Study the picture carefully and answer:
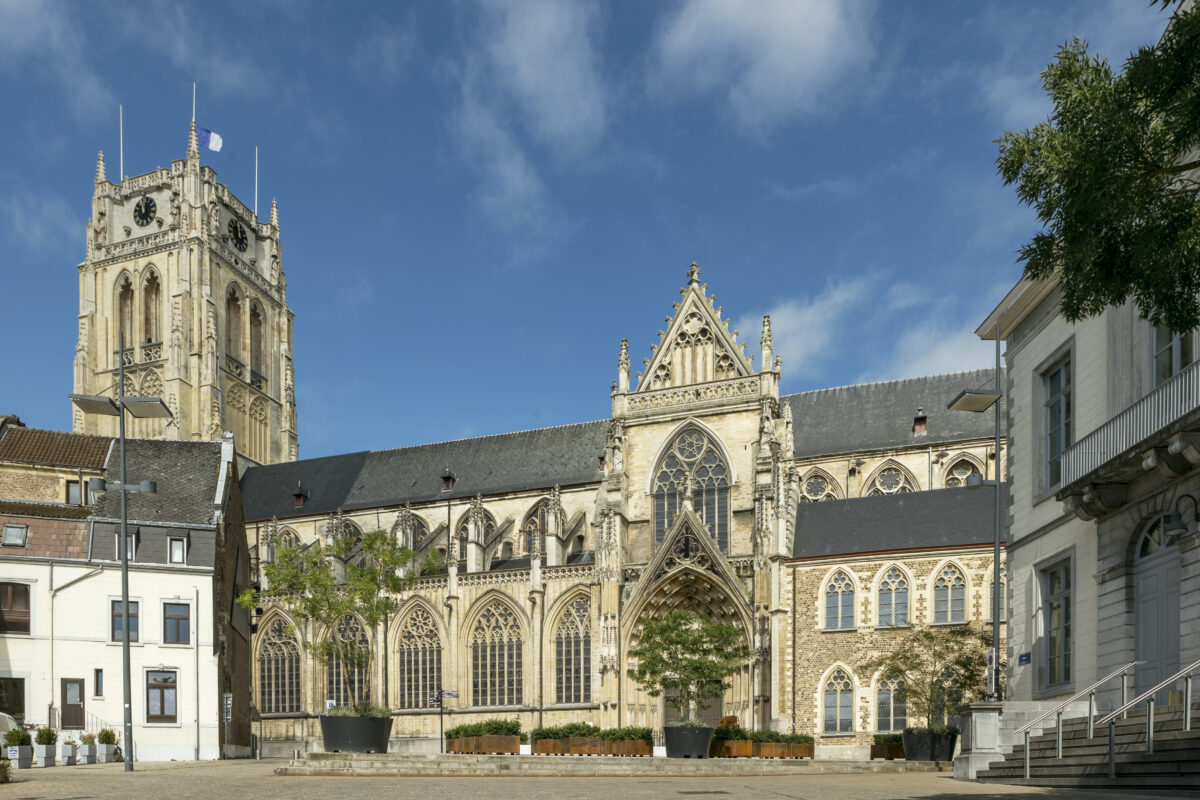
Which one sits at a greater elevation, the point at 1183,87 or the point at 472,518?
the point at 1183,87

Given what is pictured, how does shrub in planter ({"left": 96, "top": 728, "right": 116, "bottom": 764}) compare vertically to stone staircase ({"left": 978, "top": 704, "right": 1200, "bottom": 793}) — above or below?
below

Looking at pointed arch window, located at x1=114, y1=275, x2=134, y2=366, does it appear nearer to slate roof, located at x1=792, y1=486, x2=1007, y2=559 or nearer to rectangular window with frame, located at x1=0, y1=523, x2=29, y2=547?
rectangular window with frame, located at x1=0, y1=523, x2=29, y2=547

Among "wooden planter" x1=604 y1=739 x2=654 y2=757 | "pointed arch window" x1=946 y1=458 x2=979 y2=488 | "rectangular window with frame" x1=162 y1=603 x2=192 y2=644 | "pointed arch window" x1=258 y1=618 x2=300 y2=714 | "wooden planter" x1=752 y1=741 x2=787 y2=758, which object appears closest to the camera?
"wooden planter" x1=752 y1=741 x2=787 y2=758

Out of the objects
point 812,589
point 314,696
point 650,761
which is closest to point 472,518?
point 314,696

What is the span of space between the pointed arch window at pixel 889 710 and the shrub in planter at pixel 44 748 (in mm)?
20810

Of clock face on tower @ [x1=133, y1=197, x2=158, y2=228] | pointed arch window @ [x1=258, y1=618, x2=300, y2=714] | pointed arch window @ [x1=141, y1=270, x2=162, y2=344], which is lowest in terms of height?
pointed arch window @ [x1=258, y1=618, x2=300, y2=714]

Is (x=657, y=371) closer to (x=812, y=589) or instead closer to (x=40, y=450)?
(x=812, y=589)

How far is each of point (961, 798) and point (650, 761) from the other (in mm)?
9733

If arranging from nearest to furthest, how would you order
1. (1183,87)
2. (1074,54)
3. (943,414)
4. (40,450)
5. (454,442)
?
(1183,87) < (1074,54) < (40,450) < (943,414) < (454,442)

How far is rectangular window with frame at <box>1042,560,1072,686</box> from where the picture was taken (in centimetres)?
1988

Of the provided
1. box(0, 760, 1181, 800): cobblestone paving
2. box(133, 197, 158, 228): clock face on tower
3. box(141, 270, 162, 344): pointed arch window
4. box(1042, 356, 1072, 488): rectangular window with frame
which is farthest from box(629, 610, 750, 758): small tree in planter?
box(133, 197, 158, 228): clock face on tower

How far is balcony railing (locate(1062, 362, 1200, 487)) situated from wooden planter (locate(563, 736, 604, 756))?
16292 mm

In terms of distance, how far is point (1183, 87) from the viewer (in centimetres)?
921

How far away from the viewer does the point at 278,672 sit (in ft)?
155
